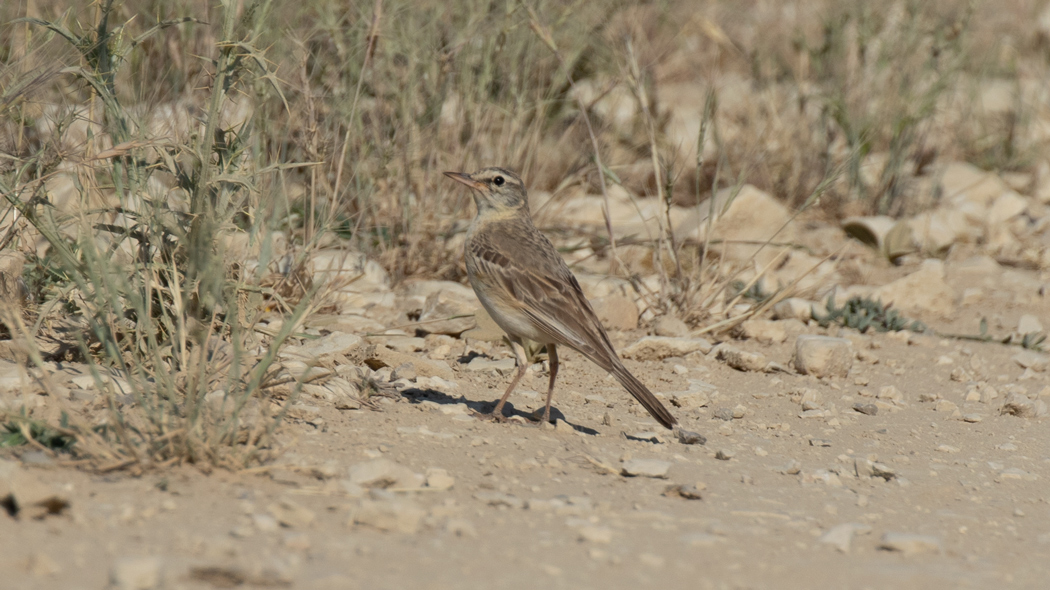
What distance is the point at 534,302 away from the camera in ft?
15.1

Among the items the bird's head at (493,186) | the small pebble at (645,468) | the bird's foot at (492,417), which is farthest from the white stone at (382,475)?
the bird's head at (493,186)

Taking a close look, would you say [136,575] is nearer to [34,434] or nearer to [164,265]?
[34,434]

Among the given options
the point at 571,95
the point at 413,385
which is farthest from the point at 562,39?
the point at 413,385

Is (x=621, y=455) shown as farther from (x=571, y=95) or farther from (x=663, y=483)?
(x=571, y=95)

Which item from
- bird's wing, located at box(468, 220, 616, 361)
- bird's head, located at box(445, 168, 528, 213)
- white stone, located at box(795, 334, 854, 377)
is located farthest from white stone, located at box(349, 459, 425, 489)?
white stone, located at box(795, 334, 854, 377)

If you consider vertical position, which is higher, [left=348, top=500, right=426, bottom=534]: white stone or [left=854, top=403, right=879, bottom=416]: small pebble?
[left=348, top=500, right=426, bottom=534]: white stone

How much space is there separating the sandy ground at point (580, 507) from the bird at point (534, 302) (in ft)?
0.79

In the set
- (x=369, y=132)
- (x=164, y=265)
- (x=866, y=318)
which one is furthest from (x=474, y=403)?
(x=866, y=318)

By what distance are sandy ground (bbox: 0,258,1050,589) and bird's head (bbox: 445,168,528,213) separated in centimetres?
88

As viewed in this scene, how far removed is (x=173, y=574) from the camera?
2455 mm

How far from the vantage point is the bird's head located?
525cm

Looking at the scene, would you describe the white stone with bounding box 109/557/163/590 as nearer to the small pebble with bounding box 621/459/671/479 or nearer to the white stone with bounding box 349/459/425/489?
the white stone with bounding box 349/459/425/489

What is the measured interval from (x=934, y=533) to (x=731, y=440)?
1166mm

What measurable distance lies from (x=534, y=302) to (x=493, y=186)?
890 millimetres
